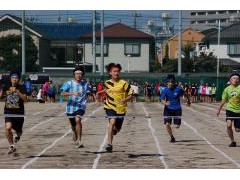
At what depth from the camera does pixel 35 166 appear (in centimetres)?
1141

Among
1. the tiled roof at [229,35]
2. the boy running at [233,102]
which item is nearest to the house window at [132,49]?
the tiled roof at [229,35]

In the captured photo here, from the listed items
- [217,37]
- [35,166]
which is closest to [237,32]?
[217,37]

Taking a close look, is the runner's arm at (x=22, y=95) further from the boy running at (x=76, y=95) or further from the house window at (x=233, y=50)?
the house window at (x=233, y=50)

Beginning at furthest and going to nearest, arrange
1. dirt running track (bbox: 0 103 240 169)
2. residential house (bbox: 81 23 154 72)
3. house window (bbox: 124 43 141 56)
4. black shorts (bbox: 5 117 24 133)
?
house window (bbox: 124 43 141 56), residential house (bbox: 81 23 154 72), black shorts (bbox: 5 117 24 133), dirt running track (bbox: 0 103 240 169)

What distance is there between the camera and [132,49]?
8762 centimetres

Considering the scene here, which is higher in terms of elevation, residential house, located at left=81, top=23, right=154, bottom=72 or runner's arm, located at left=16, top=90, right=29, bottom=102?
residential house, located at left=81, top=23, right=154, bottom=72

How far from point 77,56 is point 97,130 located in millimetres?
68448

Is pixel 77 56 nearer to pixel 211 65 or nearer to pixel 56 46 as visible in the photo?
pixel 56 46

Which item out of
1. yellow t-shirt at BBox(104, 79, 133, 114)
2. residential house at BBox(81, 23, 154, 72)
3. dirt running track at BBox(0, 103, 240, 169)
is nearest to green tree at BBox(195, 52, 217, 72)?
residential house at BBox(81, 23, 154, 72)

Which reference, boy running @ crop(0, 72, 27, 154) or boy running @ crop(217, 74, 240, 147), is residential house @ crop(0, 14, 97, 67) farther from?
boy running @ crop(0, 72, 27, 154)

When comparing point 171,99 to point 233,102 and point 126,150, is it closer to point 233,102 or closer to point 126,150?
point 233,102

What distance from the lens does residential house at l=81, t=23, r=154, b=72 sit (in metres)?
86.9

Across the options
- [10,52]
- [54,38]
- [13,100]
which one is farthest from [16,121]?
[54,38]

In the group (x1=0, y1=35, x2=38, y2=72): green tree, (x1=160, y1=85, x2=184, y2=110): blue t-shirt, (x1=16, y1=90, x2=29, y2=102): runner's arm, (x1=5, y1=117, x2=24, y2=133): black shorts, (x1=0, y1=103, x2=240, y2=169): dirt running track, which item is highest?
(x1=0, y1=35, x2=38, y2=72): green tree
